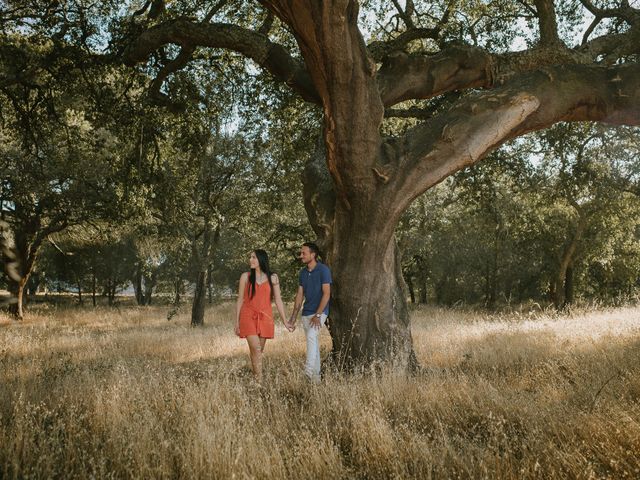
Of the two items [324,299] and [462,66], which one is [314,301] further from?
[462,66]

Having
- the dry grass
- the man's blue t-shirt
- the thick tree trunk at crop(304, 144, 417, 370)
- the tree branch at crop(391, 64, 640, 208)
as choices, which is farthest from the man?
the tree branch at crop(391, 64, 640, 208)

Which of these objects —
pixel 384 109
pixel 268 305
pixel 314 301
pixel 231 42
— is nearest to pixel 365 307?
pixel 314 301

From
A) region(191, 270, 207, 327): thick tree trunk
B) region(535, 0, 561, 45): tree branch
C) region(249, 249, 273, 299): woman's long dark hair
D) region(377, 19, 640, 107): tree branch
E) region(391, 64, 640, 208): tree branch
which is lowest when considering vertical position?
region(191, 270, 207, 327): thick tree trunk

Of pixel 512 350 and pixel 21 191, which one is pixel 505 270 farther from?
pixel 21 191

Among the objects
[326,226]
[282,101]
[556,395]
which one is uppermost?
[282,101]

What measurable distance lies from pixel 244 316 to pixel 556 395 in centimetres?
429

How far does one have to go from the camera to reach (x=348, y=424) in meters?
4.38

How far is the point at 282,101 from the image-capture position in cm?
949

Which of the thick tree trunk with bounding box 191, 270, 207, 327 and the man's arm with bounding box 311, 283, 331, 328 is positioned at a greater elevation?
the man's arm with bounding box 311, 283, 331, 328

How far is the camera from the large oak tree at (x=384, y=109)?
18.4 ft

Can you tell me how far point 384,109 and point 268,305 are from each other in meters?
3.50

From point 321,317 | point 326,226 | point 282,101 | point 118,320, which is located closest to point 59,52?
point 282,101

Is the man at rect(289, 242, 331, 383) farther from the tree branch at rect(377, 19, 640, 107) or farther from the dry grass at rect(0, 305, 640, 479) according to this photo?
the tree branch at rect(377, 19, 640, 107)

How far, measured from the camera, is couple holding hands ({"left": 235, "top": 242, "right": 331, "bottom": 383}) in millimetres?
6508
